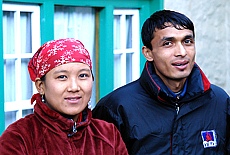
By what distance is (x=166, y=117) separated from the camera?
4.20 meters

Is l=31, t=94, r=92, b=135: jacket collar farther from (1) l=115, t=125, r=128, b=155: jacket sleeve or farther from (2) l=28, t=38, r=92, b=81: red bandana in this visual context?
(1) l=115, t=125, r=128, b=155: jacket sleeve

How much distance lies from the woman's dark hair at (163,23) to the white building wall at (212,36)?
215 cm

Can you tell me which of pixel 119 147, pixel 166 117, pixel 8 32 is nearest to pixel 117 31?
pixel 8 32

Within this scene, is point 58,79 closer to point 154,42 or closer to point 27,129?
point 27,129

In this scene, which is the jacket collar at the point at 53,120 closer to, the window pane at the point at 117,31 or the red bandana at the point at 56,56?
the red bandana at the point at 56,56

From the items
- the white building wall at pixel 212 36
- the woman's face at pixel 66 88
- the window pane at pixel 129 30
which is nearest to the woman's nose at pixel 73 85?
the woman's face at pixel 66 88

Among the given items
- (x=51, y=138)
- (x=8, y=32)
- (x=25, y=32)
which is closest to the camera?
(x=51, y=138)

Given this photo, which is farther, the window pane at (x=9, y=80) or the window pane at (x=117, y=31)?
the window pane at (x=117, y=31)

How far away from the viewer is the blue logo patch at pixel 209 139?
4227 millimetres

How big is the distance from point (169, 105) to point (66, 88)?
953 mm

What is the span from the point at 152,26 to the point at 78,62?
94 centimetres

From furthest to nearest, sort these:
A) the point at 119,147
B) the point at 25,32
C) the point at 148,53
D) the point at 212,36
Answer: the point at 212,36
the point at 25,32
the point at 148,53
the point at 119,147

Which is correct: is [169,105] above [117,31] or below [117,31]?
Result: below

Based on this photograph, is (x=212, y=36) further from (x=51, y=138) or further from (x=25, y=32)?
(x=51, y=138)
